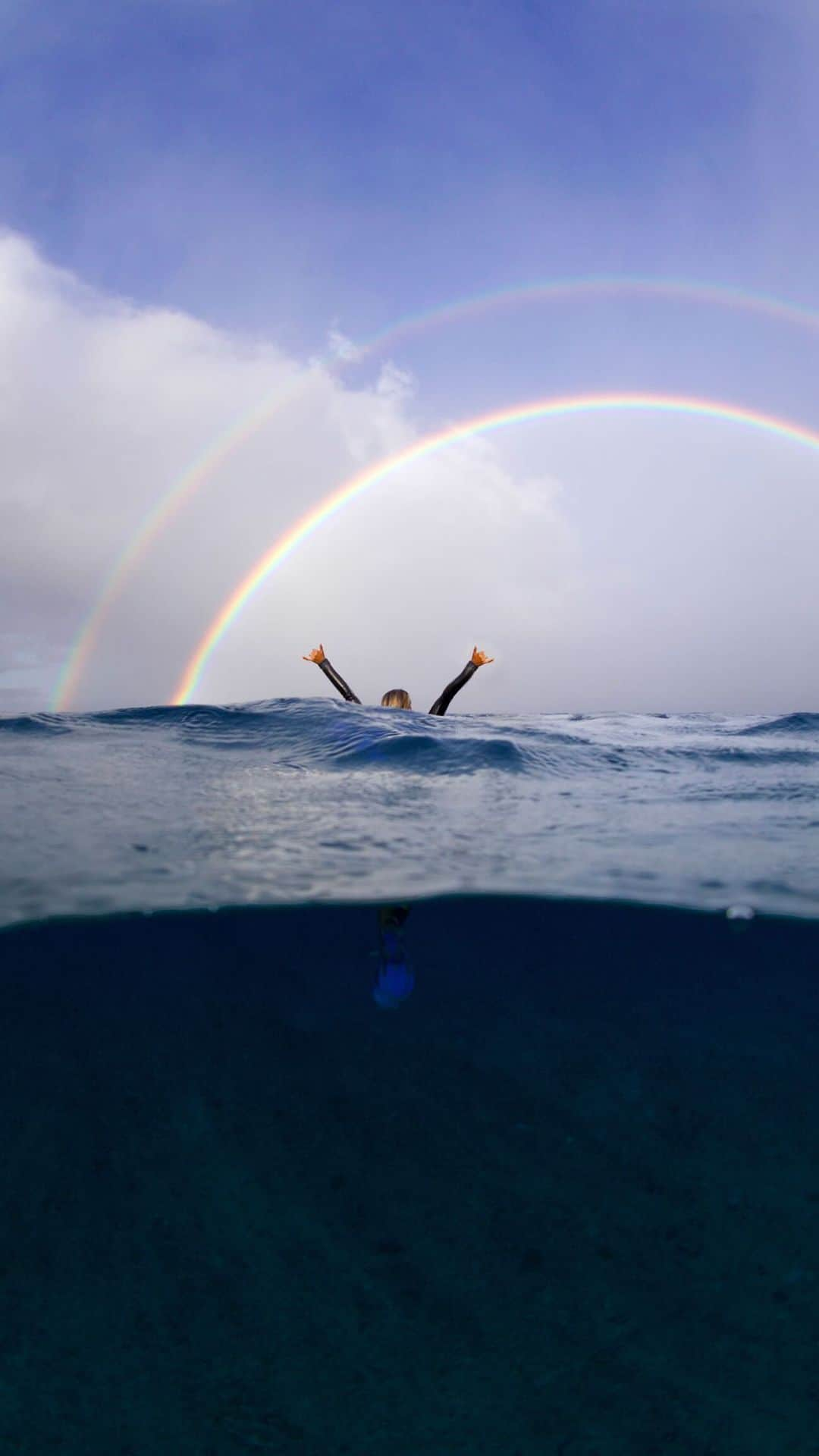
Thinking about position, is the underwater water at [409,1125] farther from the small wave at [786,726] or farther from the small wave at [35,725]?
the small wave at [786,726]

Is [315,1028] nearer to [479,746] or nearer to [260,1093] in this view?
[260,1093]

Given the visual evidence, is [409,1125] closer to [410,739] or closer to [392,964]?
[392,964]

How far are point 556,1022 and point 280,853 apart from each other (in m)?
2.41

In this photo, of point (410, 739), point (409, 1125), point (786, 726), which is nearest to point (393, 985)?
point (409, 1125)

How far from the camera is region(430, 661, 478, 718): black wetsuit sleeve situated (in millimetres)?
12680

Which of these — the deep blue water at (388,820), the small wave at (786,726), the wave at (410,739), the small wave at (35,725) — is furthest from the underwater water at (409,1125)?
the small wave at (786,726)

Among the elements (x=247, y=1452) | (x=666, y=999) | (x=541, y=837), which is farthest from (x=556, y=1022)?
(x=247, y=1452)

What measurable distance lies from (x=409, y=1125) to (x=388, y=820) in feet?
8.61

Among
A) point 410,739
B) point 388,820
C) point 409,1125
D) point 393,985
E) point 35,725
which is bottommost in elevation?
point 409,1125

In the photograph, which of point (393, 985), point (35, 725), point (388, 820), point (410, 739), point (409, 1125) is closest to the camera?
point (409, 1125)

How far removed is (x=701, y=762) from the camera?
33.6ft

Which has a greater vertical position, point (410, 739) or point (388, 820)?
point (410, 739)

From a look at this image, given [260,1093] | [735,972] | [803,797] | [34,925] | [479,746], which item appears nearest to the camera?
[260,1093]

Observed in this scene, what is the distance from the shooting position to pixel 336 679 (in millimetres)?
13523
